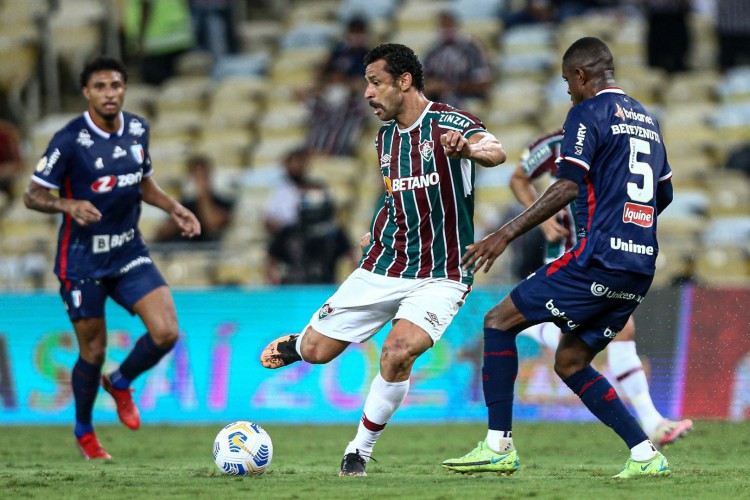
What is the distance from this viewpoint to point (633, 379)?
9094 millimetres

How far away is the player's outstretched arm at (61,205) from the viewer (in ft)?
28.1

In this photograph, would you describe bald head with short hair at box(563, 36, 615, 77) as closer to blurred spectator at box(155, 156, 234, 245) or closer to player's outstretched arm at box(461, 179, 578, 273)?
player's outstretched arm at box(461, 179, 578, 273)

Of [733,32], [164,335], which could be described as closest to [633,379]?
[164,335]

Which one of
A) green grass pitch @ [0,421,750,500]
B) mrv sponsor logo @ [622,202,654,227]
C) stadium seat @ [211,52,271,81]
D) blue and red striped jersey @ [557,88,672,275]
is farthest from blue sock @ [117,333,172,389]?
stadium seat @ [211,52,271,81]

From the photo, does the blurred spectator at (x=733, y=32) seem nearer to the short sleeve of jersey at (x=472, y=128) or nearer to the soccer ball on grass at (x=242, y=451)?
the short sleeve of jersey at (x=472, y=128)

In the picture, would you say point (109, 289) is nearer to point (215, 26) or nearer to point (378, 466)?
point (378, 466)

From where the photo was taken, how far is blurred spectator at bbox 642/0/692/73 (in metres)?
15.7

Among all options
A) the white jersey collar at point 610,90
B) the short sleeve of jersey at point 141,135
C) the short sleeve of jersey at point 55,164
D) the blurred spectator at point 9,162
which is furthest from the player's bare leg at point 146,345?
the blurred spectator at point 9,162

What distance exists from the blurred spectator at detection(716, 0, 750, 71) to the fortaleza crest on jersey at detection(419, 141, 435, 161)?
947cm

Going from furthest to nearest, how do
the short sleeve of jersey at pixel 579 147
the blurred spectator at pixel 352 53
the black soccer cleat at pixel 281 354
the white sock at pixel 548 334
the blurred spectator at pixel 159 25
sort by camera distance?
1. the blurred spectator at pixel 159 25
2. the blurred spectator at pixel 352 53
3. the white sock at pixel 548 334
4. the black soccer cleat at pixel 281 354
5. the short sleeve of jersey at pixel 579 147

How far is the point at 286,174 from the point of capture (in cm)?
1498

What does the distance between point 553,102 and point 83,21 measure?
7.15 metres

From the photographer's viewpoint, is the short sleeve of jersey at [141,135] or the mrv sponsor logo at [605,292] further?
the short sleeve of jersey at [141,135]

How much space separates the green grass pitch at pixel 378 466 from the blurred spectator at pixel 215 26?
25.7 ft
